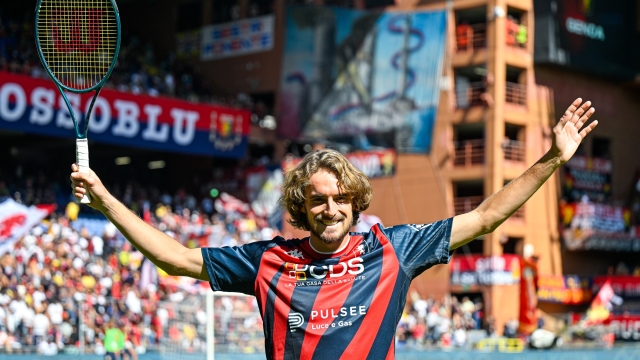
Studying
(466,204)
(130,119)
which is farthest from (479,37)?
(130,119)

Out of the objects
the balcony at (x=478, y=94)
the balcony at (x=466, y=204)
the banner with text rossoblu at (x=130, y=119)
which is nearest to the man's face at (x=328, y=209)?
the banner with text rossoblu at (x=130, y=119)

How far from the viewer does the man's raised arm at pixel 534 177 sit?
4.62m

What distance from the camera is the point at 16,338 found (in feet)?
60.5

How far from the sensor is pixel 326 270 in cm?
459

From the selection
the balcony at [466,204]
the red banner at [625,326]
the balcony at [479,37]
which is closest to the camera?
the red banner at [625,326]

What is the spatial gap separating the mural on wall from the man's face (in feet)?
99.6

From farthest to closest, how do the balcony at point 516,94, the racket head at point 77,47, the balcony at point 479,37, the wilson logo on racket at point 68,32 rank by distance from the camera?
1. the balcony at point 516,94
2. the balcony at point 479,37
3. the wilson logo on racket at point 68,32
4. the racket head at point 77,47

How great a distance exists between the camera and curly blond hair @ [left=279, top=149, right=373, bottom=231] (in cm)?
450

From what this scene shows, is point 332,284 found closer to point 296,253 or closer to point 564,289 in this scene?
Result: point 296,253

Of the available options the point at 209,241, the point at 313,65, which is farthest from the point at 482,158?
the point at 209,241

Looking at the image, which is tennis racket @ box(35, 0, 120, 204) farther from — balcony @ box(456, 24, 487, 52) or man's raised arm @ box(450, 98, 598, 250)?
balcony @ box(456, 24, 487, 52)

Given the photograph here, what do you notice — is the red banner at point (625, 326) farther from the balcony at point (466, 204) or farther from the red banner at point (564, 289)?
the balcony at point (466, 204)

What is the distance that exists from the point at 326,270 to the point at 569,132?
1279mm

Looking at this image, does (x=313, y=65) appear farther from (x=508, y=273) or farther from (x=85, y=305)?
(x=85, y=305)
